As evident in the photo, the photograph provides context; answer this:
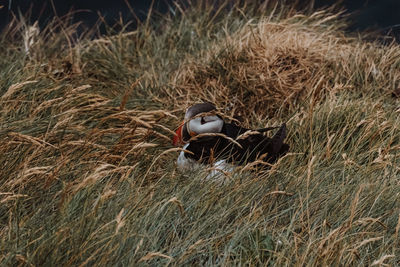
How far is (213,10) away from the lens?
18.2 feet

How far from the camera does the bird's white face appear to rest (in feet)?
10.3

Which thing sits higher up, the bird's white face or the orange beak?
the bird's white face

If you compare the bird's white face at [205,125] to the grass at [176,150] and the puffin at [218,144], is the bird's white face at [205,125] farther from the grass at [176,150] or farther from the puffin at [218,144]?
the grass at [176,150]

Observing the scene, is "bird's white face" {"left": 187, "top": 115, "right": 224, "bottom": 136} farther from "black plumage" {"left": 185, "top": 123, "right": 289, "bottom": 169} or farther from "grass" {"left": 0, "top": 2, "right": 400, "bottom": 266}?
"grass" {"left": 0, "top": 2, "right": 400, "bottom": 266}

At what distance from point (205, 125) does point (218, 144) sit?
0.34 feet

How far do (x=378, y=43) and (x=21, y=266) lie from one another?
386 centimetres

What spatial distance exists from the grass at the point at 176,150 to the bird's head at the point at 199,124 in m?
0.14

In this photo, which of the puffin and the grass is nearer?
the grass

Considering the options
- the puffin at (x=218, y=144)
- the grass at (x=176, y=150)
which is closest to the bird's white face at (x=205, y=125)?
the puffin at (x=218, y=144)

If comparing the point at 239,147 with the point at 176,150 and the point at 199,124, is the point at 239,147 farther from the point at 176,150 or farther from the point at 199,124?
the point at 176,150

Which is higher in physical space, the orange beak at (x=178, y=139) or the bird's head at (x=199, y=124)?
the bird's head at (x=199, y=124)

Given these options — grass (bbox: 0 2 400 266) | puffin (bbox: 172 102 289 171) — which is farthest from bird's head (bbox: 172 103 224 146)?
grass (bbox: 0 2 400 266)

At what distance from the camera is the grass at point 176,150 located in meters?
2.32

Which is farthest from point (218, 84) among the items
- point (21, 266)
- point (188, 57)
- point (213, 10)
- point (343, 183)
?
point (21, 266)
